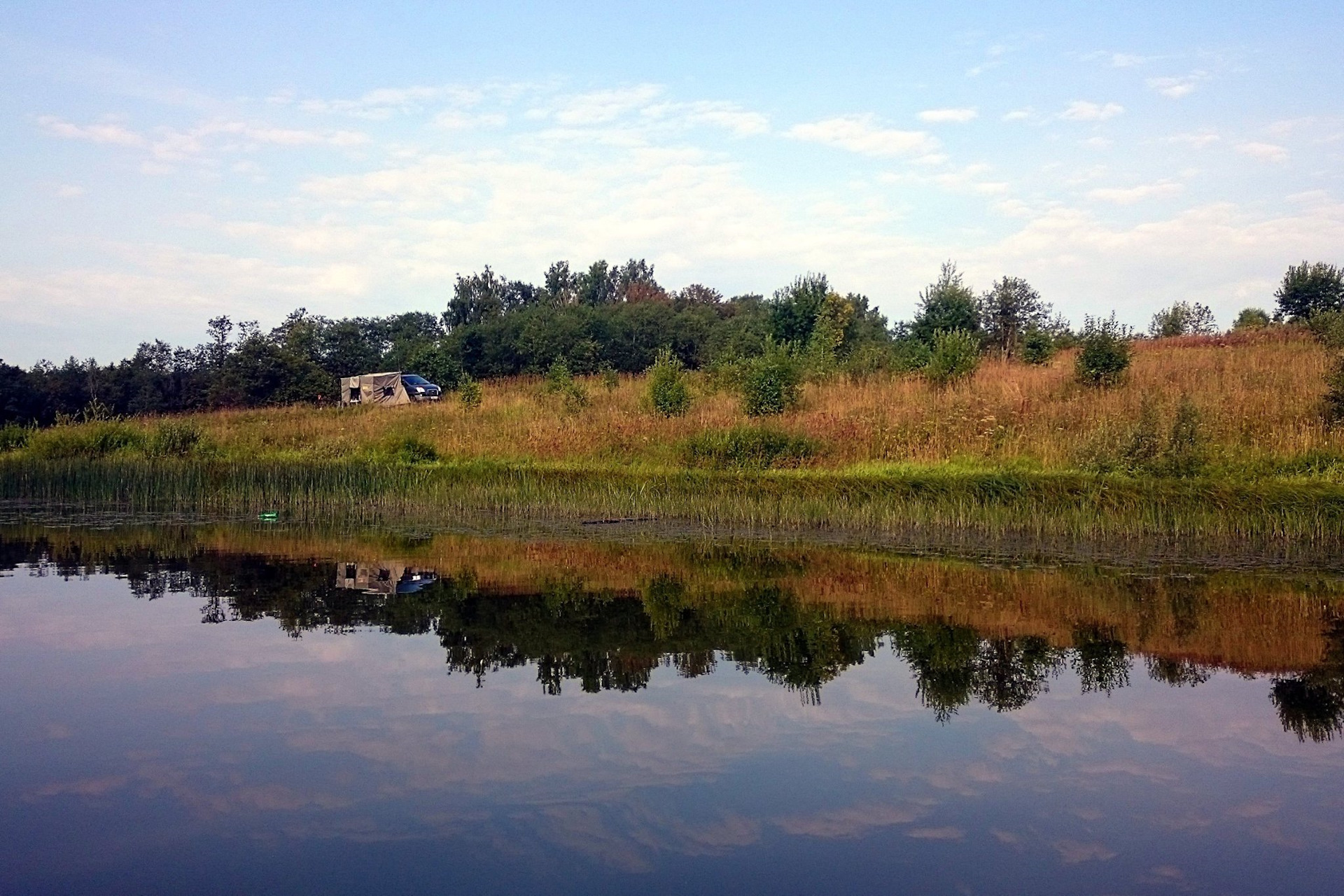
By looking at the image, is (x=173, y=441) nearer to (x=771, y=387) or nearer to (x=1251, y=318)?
(x=771, y=387)

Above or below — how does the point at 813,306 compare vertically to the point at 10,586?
above

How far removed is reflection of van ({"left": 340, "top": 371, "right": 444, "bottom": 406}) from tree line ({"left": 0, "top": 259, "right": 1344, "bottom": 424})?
165 centimetres

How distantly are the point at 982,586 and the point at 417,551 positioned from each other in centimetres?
783

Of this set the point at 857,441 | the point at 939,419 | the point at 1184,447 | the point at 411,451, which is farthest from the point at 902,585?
the point at 411,451

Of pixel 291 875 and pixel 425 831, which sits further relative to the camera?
pixel 425 831

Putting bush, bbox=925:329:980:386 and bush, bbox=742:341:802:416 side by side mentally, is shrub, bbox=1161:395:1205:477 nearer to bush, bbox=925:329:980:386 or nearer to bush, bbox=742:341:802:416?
bush, bbox=925:329:980:386

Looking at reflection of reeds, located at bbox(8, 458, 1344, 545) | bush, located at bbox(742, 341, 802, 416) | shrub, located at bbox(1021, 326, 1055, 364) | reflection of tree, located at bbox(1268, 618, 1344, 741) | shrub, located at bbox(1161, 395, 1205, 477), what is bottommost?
reflection of tree, located at bbox(1268, 618, 1344, 741)

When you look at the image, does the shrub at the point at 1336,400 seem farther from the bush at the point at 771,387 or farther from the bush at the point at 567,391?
the bush at the point at 567,391

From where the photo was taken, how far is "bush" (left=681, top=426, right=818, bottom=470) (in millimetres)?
21703

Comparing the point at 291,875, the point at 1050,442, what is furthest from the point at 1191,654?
the point at 1050,442

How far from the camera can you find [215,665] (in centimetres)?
838

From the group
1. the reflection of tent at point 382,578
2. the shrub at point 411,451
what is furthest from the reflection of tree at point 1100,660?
the shrub at point 411,451

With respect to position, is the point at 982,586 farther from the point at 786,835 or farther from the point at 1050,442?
the point at 1050,442

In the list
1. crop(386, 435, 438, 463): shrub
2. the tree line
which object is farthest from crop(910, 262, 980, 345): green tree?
crop(386, 435, 438, 463): shrub
